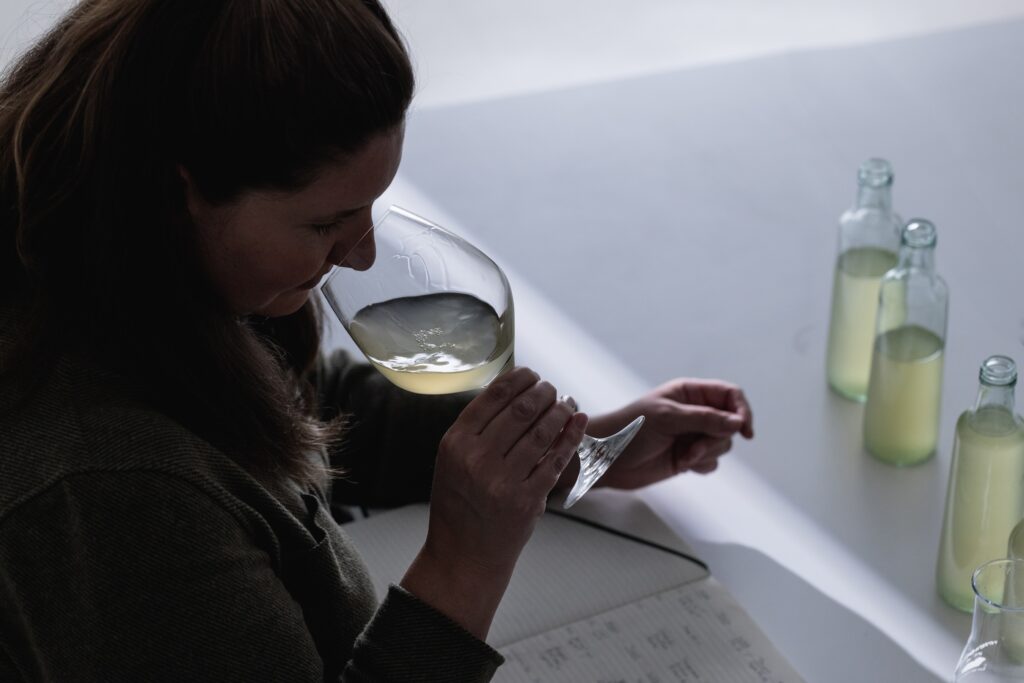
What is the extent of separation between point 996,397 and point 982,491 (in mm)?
71

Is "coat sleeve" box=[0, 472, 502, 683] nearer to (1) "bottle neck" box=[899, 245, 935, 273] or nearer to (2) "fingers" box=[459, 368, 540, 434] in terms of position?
(2) "fingers" box=[459, 368, 540, 434]

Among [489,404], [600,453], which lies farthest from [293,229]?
[600,453]

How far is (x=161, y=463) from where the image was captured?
0.73m

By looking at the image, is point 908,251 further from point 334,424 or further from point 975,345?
point 334,424

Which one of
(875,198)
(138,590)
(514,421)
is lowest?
(138,590)

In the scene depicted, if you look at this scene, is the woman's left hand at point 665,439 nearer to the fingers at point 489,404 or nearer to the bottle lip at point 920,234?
the bottle lip at point 920,234

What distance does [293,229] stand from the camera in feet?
2.55

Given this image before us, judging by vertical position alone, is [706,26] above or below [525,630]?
above

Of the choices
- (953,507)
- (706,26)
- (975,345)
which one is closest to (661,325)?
(975,345)

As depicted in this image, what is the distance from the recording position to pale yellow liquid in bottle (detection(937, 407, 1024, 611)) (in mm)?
954

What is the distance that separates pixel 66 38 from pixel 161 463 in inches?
10.4

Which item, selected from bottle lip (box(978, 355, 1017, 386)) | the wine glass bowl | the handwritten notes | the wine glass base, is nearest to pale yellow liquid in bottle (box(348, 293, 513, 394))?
the wine glass bowl

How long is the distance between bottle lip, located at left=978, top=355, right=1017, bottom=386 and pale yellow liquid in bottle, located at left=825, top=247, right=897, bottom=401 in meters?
0.30

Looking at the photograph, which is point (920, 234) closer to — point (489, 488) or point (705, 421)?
point (705, 421)
